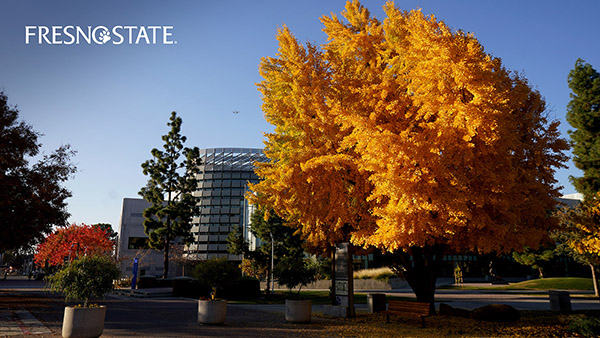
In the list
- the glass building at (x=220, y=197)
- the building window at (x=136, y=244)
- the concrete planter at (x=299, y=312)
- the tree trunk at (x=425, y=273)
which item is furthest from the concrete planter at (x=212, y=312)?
the glass building at (x=220, y=197)

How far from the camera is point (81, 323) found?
10031mm

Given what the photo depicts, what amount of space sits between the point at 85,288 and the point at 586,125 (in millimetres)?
34607

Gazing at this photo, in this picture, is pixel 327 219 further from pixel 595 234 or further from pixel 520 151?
pixel 595 234

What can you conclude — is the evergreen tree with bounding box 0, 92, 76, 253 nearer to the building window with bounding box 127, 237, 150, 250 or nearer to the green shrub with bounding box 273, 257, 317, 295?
the green shrub with bounding box 273, 257, 317, 295

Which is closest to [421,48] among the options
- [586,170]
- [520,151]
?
[520,151]

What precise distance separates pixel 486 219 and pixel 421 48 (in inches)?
230

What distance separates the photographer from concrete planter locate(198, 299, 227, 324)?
44.9ft

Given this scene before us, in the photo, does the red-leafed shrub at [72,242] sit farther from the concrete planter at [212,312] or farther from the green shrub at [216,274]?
the concrete planter at [212,312]

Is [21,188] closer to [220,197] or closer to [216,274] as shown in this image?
[216,274]

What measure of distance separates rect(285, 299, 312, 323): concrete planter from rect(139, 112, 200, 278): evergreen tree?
86.0ft

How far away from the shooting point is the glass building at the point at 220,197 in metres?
113

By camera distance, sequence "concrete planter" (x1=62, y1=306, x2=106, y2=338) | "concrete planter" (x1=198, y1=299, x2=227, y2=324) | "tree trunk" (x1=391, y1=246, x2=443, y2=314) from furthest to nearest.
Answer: "tree trunk" (x1=391, y1=246, x2=443, y2=314) → "concrete planter" (x1=198, y1=299, x2=227, y2=324) → "concrete planter" (x1=62, y1=306, x2=106, y2=338)

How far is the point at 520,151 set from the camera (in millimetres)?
13188

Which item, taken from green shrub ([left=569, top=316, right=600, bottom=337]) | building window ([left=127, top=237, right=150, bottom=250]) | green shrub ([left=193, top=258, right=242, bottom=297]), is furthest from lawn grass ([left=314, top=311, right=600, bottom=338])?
building window ([left=127, top=237, right=150, bottom=250])
